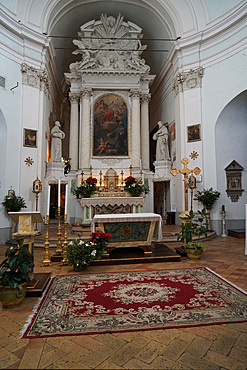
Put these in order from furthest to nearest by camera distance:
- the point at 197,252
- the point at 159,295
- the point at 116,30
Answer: the point at 116,30, the point at 197,252, the point at 159,295

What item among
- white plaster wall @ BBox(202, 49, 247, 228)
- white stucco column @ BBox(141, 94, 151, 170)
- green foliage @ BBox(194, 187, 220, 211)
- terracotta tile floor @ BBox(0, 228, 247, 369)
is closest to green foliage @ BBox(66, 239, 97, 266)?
terracotta tile floor @ BBox(0, 228, 247, 369)

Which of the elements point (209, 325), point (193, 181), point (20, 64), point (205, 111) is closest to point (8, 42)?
point (20, 64)

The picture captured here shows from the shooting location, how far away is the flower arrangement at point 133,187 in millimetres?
10039

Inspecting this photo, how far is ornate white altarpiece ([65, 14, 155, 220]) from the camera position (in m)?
11.6

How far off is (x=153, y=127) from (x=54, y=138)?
693 cm

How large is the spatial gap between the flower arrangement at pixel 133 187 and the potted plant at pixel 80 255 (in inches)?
213

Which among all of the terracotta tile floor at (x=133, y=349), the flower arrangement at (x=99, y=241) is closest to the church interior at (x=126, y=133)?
the flower arrangement at (x=99, y=241)

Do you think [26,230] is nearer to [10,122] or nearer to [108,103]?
[10,122]

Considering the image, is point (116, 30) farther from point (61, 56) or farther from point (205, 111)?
point (205, 111)

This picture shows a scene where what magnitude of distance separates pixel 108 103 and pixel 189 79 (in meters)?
4.05

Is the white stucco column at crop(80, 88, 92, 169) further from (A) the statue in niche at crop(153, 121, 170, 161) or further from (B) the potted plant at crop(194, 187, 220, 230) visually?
(B) the potted plant at crop(194, 187, 220, 230)

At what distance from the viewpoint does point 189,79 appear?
1050 cm

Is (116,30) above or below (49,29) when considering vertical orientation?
above

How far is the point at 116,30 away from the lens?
12.6 metres
